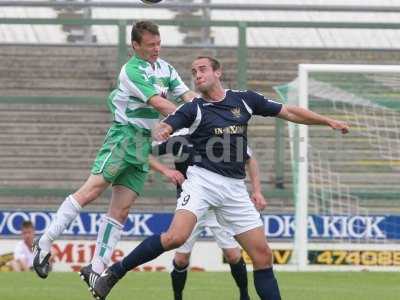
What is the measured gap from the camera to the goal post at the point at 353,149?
15.4m

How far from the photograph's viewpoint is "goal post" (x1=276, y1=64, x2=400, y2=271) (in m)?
15.4

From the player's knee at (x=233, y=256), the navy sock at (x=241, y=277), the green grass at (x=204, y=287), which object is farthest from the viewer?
the green grass at (x=204, y=287)

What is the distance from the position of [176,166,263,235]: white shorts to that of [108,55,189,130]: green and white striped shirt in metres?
1.33

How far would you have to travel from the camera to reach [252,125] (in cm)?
1878

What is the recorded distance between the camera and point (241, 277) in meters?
9.79

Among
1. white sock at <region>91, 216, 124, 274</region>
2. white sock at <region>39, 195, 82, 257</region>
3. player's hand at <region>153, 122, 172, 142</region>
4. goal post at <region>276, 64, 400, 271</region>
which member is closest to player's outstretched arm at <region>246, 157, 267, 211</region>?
player's hand at <region>153, 122, 172, 142</region>

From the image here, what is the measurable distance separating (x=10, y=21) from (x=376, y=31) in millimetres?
5946

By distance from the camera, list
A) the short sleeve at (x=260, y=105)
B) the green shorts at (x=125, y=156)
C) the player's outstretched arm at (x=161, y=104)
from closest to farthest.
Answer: the short sleeve at (x=260, y=105), the player's outstretched arm at (x=161, y=104), the green shorts at (x=125, y=156)

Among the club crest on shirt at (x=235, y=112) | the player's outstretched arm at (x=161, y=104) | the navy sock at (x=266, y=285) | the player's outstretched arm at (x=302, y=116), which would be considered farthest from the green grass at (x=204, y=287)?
the club crest on shirt at (x=235, y=112)

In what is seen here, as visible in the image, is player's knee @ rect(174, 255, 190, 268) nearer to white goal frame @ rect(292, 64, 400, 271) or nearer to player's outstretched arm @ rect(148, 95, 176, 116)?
player's outstretched arm @ rect(148, 95, 176, 116)

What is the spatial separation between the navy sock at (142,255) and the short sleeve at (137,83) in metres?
1.46

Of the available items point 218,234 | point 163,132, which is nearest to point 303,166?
point 218,234

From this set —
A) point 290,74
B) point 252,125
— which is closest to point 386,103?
point 252,125

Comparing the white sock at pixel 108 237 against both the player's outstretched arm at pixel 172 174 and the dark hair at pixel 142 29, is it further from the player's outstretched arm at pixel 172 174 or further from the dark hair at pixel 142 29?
the dark hair at pixel 142 29
